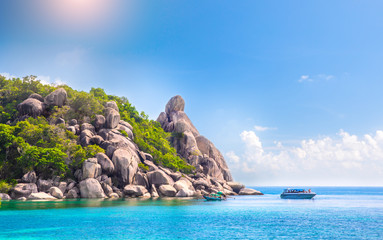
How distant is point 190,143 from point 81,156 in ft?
132

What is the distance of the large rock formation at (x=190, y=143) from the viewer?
295 feet

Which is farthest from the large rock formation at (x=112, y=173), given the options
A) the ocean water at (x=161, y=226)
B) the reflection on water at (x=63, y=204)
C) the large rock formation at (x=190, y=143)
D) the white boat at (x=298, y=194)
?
the ocean water at (x=161, y=226)

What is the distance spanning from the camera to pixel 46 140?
2395 inches

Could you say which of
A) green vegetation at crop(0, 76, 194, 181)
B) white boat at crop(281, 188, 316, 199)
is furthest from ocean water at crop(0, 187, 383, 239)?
white boat at crop(281, 188, 316, 199)

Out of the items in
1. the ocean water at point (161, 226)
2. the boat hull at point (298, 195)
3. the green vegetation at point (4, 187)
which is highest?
the green vegetation at point (4, 187)

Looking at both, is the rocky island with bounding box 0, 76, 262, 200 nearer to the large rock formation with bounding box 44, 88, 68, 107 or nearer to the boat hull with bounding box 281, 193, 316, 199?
the large rock formation with bounding box 44, 88, 68, 107

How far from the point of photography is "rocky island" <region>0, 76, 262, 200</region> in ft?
183

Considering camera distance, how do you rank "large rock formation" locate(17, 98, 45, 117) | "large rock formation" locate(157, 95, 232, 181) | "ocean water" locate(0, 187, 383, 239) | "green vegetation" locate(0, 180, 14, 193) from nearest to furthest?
"ocean water" locate(0, 187, 383, 239) → "green vegetation" locate(0, 180, 14, 193) → "large rock formation" locate(17, 98, 45, 117) → "large rock formation" locate(157, 95, 232, 181)

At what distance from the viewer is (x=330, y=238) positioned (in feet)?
82.1

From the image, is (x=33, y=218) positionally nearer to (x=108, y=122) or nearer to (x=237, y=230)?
(x=237, y=230)

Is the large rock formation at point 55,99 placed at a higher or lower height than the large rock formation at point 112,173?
higher

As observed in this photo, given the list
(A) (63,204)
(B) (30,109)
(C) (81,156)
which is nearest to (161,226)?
(A) (63,204)

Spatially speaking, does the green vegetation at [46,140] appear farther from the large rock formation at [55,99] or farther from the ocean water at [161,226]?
the ocean water at [161,226]

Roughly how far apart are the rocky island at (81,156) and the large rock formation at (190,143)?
635mm
